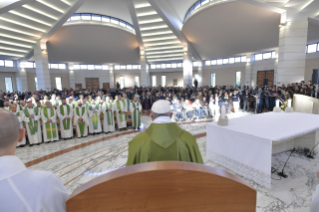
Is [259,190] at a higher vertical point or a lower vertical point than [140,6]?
lower

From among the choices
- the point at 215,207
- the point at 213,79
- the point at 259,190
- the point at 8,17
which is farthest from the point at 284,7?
the point at 8,17

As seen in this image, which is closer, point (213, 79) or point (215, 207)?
point (215, 207)

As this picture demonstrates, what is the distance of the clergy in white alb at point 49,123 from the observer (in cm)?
634

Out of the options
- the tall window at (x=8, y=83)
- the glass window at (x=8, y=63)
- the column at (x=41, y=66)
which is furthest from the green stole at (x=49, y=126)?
the glass window at (x=8, y=63)

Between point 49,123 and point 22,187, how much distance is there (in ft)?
21.3

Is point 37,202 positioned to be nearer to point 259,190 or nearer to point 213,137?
point 259,190

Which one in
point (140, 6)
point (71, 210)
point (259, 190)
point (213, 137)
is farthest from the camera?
point (140, 6)

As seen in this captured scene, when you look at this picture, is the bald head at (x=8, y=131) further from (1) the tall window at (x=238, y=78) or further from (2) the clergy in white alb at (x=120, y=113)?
(1) the tall window at (x=238, y=78)

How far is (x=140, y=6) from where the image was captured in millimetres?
16969

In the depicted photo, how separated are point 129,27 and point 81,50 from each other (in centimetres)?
666

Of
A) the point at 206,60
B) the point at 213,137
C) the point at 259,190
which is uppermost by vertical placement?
the point at 206,60

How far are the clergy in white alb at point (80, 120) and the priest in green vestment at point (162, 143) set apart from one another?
5886mm

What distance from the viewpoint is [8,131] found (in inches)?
36.5

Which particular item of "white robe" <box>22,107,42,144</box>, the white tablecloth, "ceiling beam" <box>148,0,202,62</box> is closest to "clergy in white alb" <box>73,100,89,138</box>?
"white robe" <box>22,107,42,144</box>
